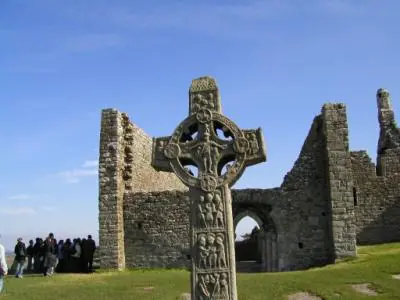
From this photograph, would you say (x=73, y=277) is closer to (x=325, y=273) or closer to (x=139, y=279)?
(x=139, y=279)

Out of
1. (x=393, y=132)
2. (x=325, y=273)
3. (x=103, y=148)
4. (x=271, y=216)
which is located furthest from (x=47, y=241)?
(x=393, y=132)

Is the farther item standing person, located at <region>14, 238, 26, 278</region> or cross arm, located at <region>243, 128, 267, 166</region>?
standing person, located at <region>14, 238, 26, 278</region>

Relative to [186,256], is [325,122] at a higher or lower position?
higher

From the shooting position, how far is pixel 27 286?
53.1 ft

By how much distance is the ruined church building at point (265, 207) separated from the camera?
20.5m

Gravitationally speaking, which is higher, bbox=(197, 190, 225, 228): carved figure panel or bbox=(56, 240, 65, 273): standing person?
bbox=(197, 190, 225, 228): carved figure panel

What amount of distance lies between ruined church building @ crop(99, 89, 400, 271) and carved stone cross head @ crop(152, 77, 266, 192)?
13.3m

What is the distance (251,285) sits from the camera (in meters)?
14.4

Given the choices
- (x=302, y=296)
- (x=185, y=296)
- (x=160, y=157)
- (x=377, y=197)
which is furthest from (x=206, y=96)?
(x=377, y=197)

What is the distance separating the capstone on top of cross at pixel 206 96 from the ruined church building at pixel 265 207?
1355 cm

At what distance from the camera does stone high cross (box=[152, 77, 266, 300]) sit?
277 inches

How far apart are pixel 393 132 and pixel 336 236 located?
14.3 meters

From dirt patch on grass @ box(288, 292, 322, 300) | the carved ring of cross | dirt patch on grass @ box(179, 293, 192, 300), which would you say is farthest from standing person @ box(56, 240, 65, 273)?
the carved ring of cross

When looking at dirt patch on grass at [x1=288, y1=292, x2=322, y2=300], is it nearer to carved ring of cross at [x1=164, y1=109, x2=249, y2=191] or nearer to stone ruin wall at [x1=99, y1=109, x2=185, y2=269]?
carved ring of cross at [x1=164, y1=109, x2=249, y2=191]
